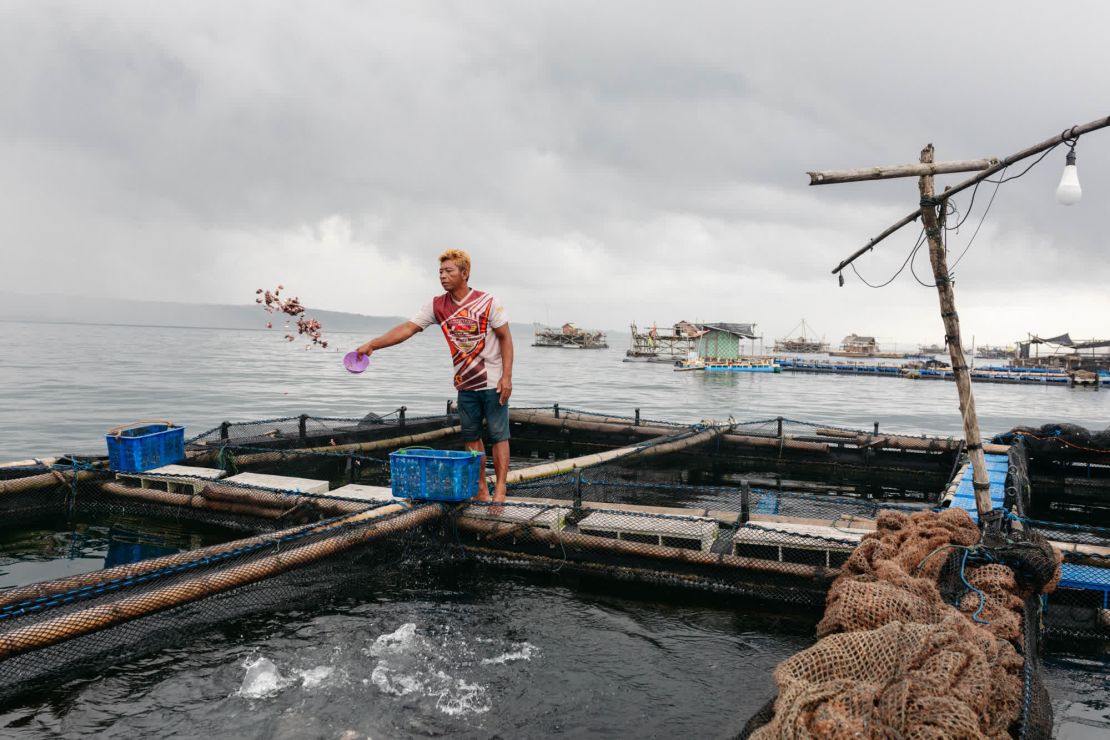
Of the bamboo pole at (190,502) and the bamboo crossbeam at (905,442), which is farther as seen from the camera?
the bamboo crossbeam at (905,442)

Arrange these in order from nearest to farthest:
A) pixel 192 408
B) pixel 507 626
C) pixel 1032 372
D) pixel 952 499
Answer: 1. pixel 507 626
2. pixel 952 499
3. pixel 192 408
4. pixel 1032 372

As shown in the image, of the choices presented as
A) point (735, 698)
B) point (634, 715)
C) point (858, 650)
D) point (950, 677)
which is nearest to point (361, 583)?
point (634, 715)

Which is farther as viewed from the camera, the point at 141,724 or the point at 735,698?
the point at 735,698

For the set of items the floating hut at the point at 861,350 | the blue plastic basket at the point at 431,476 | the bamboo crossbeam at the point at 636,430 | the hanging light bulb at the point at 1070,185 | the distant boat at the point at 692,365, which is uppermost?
the floating hut at the point at 861,350

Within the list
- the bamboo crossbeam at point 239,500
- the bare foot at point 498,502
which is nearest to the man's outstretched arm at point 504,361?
the bare foot at point 498,502

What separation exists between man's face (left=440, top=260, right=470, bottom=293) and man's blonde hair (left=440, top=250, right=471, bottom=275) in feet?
0.11

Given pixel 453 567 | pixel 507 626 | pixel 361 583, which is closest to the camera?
pixel 507 626

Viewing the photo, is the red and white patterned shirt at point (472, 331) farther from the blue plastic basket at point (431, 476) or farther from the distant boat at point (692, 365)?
the distant boat at point (692, 365)

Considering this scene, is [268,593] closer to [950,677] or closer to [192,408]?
[950,677]

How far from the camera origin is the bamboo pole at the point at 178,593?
370 centimetres

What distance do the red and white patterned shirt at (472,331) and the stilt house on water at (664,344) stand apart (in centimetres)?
8722

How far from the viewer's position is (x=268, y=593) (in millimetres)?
5656

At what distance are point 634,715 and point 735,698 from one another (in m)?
0.83

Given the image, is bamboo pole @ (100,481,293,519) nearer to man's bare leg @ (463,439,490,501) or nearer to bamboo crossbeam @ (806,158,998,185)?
man's bare leg @ (463,439,490,501)
